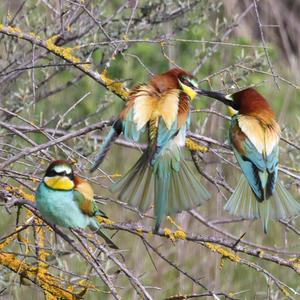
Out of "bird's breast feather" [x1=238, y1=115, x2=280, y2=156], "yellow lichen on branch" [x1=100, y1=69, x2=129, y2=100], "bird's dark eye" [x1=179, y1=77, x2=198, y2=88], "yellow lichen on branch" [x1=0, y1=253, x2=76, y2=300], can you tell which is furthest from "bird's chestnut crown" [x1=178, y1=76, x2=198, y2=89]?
"yellow lichen on branch" [x1=0, y1=253, x2=76, y2=300]

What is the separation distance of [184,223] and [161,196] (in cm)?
197

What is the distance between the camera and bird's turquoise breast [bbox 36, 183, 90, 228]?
2.29 meters

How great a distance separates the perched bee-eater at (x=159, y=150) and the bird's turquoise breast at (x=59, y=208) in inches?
4.8

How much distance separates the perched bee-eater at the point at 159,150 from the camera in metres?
2.33

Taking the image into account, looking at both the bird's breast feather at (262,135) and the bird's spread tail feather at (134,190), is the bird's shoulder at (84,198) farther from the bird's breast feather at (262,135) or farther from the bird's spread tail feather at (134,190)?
the bird's breast feather at (262,135)

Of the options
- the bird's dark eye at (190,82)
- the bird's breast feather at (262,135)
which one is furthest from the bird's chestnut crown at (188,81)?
the bird's breast feather at (262,135)

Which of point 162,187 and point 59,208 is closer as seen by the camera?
point 59,208

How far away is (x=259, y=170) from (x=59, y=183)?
73 cm

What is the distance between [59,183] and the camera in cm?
235

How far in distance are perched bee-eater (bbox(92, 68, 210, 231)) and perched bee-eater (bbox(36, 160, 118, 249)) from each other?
0.33 ft

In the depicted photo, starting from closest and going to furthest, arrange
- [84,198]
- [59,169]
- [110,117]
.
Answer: [59,169], [84,198], [110,117]

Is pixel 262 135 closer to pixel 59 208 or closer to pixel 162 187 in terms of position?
pixel 162 187

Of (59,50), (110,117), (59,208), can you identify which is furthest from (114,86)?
(110,117)

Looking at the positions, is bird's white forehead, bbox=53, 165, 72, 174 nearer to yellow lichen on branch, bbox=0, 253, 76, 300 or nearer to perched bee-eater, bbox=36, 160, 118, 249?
perched bee-eater, bbox=36, 160, 118, 249
